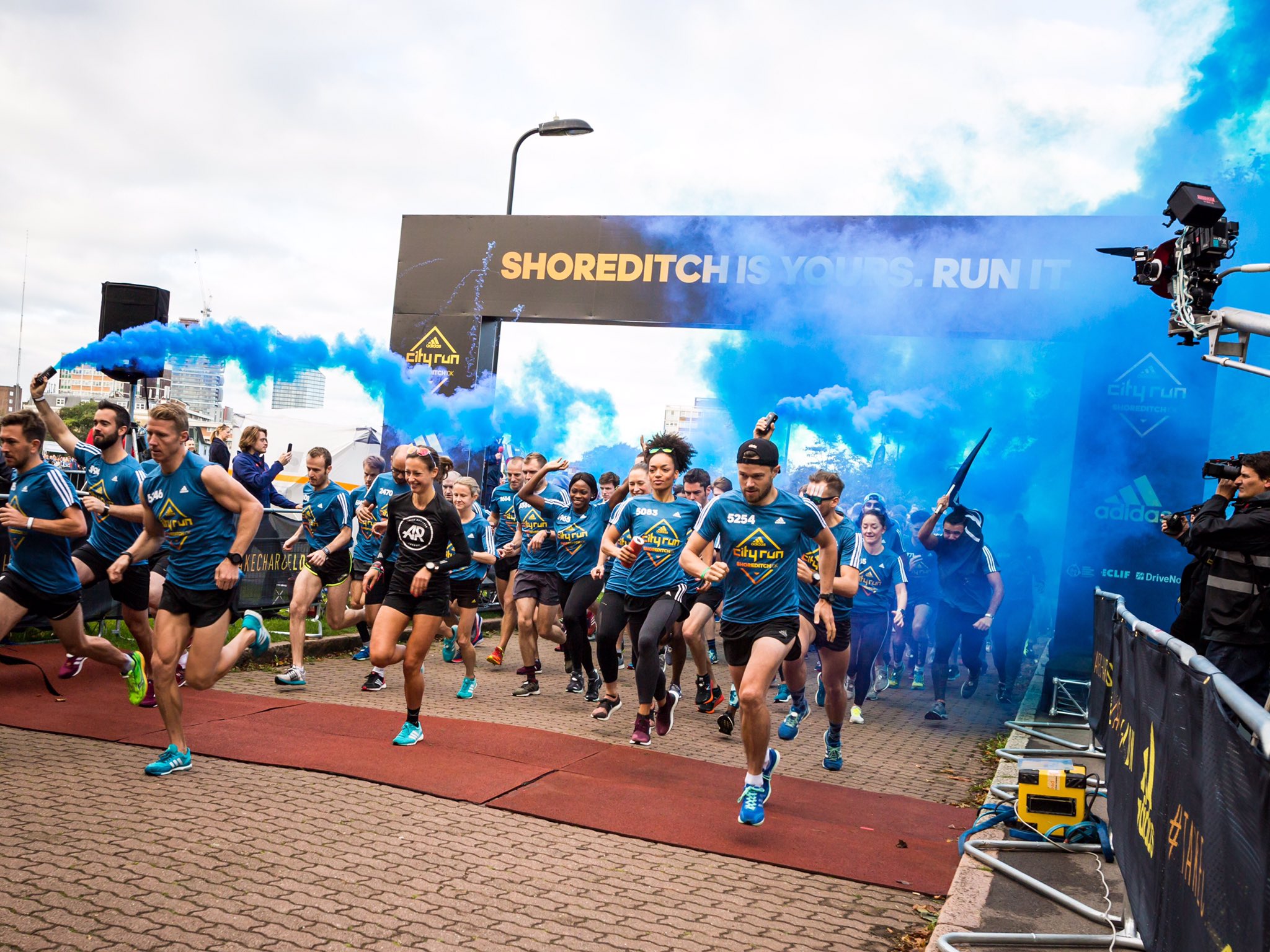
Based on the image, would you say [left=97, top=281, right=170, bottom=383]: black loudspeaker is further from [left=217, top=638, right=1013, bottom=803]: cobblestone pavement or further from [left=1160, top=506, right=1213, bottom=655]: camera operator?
[left=1160, top=506, right=1213, bottom=655]: camera operator

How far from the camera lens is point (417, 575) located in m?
6.75

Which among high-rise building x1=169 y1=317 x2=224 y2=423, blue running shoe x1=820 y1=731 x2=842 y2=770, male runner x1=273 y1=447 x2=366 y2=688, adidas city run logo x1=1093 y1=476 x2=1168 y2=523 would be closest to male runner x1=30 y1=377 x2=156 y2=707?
male runner x1=273 y1=447 x2=366 y2=688

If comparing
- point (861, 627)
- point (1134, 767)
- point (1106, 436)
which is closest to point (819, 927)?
point (1134, 767)

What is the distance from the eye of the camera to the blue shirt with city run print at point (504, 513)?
11.2 metres

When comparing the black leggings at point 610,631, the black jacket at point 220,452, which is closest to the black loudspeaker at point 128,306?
the black jacket at point 220,452

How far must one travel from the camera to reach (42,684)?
25.2ft

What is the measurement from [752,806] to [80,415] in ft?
201

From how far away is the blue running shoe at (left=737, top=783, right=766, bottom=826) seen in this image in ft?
17.9

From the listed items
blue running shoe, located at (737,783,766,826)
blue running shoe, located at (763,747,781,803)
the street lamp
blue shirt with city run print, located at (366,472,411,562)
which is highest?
the street lamp

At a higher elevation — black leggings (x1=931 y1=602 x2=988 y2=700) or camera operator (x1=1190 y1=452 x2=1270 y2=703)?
camera operator (x1=1190 y1=452 x2=1270 y2=703)

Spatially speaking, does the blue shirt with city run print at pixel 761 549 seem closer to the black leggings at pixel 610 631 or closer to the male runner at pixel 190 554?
the black leggings at pixel 610 631

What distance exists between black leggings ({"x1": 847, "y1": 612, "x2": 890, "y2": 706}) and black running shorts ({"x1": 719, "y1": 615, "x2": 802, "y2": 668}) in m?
3.37

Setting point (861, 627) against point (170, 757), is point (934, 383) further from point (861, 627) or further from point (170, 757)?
point (170, 757)

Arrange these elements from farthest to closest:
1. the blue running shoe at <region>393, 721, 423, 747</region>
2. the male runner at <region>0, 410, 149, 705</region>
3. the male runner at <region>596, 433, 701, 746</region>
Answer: the male runner at <region>596, 433, 701, 746</region> < the blue running shoe at <region>393, 721, 423, 747</region> < the male runner at <region>0, 410, 149, 705</region>
